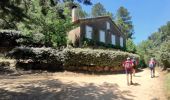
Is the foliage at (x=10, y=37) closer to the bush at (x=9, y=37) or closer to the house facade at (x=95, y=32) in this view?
the bush at (x=9, y=37)

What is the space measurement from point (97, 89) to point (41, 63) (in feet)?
24.7

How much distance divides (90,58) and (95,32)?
13391mm

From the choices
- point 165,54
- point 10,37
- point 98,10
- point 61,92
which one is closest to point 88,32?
point 10,37

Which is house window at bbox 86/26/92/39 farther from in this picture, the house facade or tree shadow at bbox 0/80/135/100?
tree shadow at bbox 0/80/135/100

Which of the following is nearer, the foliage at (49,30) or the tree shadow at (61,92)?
the tree shadow at (61,92)

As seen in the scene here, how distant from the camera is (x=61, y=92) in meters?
13.9

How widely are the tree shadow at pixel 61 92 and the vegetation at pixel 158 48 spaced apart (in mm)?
10677

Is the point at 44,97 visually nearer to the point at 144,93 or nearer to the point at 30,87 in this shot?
the point at 30,87

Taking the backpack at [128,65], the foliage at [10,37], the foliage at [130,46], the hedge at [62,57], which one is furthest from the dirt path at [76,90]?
the foliage at [130,46]

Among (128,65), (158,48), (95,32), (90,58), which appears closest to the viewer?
(128,65)

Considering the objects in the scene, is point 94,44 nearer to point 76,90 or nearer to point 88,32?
point 88,32

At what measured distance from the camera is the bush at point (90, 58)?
21234 mm

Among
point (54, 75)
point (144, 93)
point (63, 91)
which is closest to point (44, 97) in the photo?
point (63, 91)

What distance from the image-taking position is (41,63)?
21.5 m
